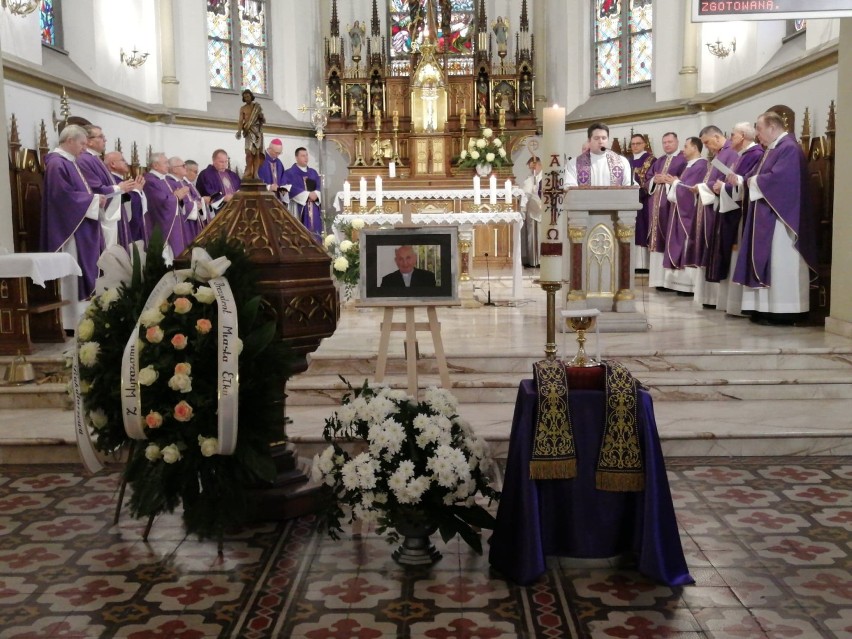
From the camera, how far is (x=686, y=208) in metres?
10.5

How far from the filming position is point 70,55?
12.1 meters

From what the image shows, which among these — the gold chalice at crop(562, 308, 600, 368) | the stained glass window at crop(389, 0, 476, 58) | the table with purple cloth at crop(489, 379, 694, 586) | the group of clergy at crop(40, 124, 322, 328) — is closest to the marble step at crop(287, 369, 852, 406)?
the group of clergy at crop(40, 124, 322, 328)

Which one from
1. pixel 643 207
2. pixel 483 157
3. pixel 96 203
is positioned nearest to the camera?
pixel 96 203

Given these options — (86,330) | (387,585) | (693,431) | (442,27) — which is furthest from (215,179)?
(387,585)

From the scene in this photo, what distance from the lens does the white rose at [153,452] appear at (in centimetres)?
350

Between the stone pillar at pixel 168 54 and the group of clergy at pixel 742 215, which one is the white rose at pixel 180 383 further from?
the stone pillar at pixel 168 54

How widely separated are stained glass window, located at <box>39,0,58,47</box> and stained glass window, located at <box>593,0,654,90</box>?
923 centimetres

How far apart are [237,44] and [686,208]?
949 cm

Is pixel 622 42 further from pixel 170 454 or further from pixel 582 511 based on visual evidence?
pixel 170 454

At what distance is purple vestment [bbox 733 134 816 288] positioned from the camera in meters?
Answer: 8.14

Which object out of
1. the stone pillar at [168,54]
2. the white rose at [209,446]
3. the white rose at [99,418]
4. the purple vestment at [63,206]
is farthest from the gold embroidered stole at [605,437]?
the stone pillar at [168,54]

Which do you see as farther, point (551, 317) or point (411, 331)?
point (411, 331)

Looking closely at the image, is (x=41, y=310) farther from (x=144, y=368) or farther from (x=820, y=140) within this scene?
(x=820, y=140)

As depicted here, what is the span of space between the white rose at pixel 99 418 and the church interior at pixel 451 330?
0.89 feet
